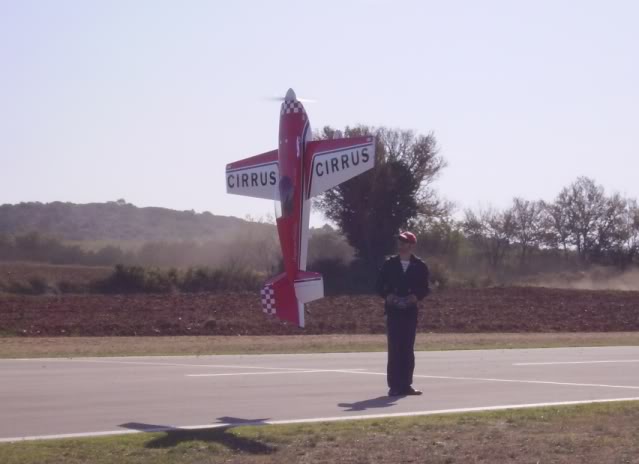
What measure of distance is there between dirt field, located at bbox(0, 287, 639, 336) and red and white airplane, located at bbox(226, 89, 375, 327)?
20013 mm

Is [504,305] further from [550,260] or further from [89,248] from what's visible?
[550,260]

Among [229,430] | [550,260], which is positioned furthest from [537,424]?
[550,260]

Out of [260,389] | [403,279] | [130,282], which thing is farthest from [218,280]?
[403,279]

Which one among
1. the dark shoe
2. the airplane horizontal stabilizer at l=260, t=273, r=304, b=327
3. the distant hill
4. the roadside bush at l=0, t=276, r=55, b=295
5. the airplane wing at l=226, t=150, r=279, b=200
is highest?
the distant hill

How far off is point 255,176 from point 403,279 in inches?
100

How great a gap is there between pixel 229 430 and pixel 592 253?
2867 inches

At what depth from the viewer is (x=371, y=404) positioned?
11.7 metres

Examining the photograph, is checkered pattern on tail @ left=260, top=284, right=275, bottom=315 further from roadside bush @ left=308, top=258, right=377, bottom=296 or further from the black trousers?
roadside bush @ left=308, top=258, right=377, bottom=296

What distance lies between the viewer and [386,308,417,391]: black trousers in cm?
1233

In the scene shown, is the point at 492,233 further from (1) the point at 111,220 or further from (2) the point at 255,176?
(2) the point at 255,176

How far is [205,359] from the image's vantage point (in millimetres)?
18453

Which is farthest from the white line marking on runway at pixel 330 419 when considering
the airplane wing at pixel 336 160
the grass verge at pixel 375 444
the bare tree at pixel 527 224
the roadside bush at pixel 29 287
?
the bare tree at pixel 527 224

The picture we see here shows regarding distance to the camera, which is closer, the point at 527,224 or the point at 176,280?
the point at 176,280

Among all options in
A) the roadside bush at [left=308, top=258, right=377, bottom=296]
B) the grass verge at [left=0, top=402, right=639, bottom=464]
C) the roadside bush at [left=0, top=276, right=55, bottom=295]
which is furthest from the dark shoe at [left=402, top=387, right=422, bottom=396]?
Result: the roadside bush at [left=308, top=258, right=377, bottom=296]
